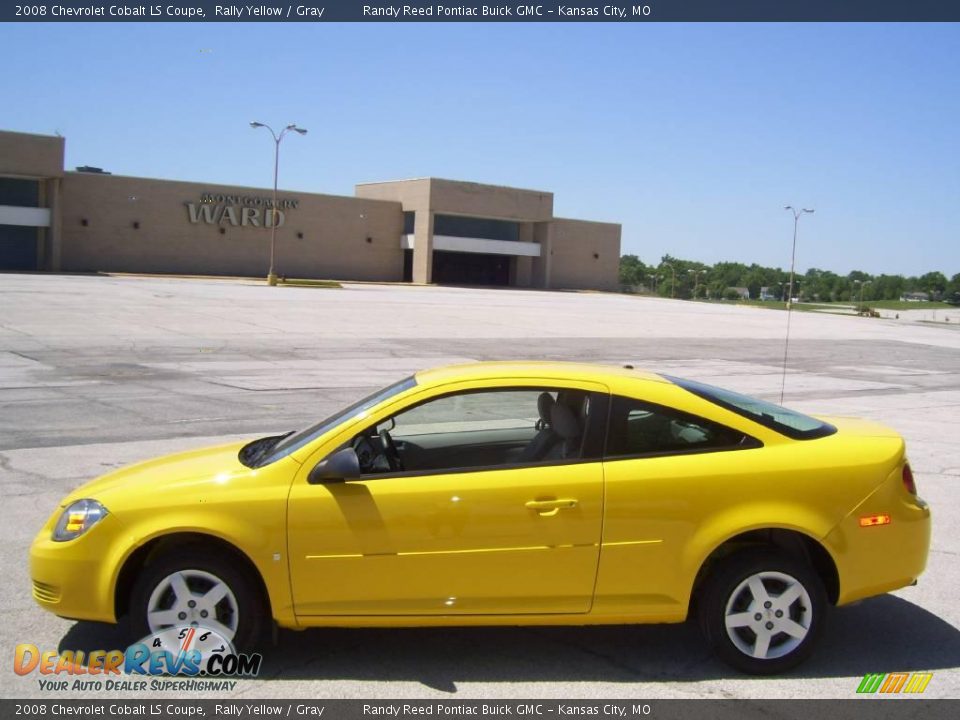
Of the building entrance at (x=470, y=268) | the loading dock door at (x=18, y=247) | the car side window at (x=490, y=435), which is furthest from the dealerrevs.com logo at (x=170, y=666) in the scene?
the building entrance at (x=470, y=268)

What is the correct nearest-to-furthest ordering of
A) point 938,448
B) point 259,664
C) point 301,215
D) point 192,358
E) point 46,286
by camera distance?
point 259,664, point 938,448, point 192,358, point 46,286, point 301,215

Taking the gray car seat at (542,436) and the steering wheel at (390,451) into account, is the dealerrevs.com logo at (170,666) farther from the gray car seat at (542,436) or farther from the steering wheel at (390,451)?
the gray car seat at (542,436)

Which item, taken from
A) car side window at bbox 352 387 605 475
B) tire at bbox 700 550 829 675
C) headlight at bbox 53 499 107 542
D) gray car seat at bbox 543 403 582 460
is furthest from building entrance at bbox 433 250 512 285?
tire at bbox 700 550 829 675

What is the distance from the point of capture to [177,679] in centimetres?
427

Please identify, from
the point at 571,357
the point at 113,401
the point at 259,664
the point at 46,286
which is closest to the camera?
the point at 259,664

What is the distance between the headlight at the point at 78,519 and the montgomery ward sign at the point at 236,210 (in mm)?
61914

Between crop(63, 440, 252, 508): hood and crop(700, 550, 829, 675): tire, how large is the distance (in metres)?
2.34

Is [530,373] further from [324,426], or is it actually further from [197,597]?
[197,597]

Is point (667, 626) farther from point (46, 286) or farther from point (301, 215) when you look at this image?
point (301, 215)

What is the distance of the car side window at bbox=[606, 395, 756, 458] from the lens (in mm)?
4500

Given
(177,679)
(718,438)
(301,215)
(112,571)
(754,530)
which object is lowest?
(177,679)

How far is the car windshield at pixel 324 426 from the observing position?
460 centimetres
